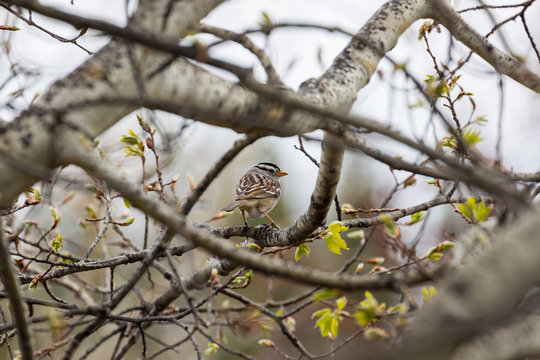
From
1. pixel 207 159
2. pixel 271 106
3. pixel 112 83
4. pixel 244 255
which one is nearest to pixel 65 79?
pixel 112 83

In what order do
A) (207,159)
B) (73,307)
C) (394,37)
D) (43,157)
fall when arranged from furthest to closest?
1. (207,159)
2. (73,307)
3. (394,37)
4. (43,157)

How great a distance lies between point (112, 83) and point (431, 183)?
264 cm

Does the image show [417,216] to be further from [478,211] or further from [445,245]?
[478,211]

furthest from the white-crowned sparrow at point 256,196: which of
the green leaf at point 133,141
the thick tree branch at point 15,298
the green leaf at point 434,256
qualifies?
the thick tree branch at point 15,298

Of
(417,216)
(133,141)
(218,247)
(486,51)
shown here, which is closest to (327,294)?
(218,247)

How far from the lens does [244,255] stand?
1892mm

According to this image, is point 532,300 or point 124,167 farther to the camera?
point 124,167

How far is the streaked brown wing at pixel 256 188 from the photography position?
582 cm

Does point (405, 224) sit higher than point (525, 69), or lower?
lower

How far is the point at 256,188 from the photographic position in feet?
19.6

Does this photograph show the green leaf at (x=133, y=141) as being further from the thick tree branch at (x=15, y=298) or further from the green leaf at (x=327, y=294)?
the green leaf at (x=327, y=294)

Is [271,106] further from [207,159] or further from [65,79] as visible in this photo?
[207,159]

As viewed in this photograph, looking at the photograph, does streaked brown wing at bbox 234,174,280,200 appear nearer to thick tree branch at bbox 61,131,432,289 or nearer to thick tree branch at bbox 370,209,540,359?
thick tree branch at bbox 61,131,432,289

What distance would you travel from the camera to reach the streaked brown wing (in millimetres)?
→ 5816
